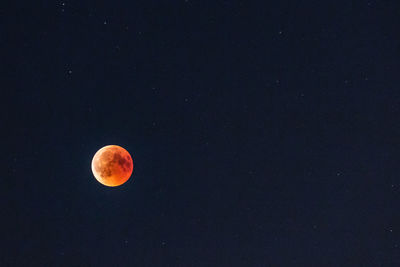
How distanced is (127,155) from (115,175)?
1091mm

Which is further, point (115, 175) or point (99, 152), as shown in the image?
point (99, 152)

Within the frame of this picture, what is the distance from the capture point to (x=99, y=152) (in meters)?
16.1

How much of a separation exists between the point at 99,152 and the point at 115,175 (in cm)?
130

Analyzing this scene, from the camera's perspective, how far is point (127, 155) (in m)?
16.1

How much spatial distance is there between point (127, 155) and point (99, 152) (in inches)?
33.0

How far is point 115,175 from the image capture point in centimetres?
1517
